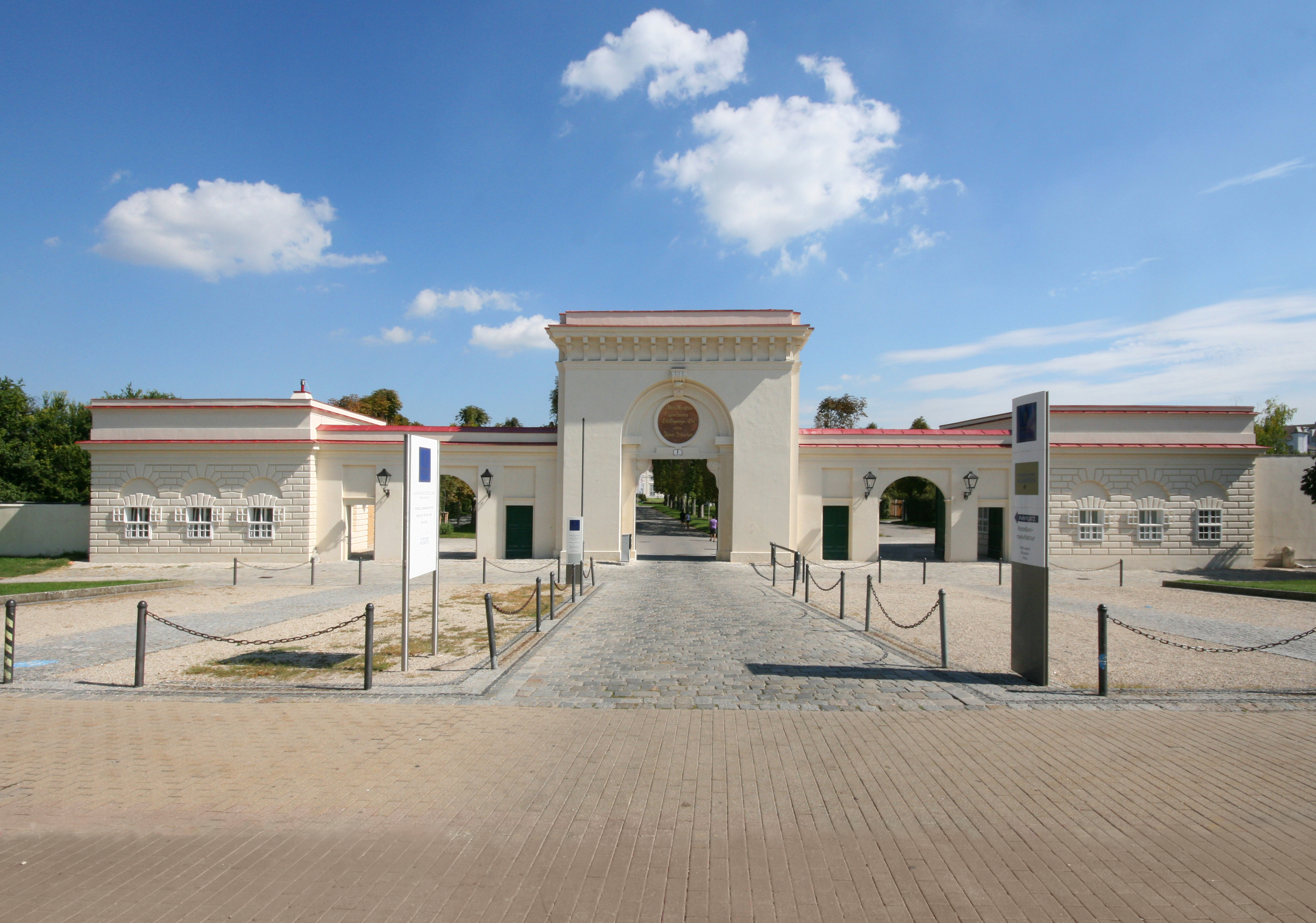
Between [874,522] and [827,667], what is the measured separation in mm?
17559

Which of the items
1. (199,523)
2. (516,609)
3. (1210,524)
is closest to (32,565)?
(199,523)

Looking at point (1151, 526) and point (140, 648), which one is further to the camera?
point (1151, 526)

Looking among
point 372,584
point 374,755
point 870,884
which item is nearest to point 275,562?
point 372,584

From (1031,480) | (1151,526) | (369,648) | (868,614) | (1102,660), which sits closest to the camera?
(369,648)

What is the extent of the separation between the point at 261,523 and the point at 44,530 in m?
9.80

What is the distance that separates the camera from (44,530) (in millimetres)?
26328

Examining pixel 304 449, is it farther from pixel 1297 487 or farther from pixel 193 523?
pixel 1297 487

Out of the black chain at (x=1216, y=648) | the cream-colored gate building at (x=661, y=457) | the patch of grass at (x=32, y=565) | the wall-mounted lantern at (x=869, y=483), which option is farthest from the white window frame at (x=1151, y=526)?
the patch of grass at (x=32, y=565)

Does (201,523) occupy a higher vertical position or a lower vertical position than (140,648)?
higher

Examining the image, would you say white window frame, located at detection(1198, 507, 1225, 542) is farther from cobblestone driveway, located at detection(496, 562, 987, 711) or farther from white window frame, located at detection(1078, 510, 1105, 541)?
cobblestone driveway, located at detection(496, 562, 987, 711)

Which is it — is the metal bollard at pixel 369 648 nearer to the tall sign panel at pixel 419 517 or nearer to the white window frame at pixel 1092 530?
the tall sign panel at pixel 419 517

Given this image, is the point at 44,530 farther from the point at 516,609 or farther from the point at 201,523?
the point at 516,609

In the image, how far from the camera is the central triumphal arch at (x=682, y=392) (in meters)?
24.3

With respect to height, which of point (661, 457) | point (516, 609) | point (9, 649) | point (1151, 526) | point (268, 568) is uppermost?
point (661, 457)
